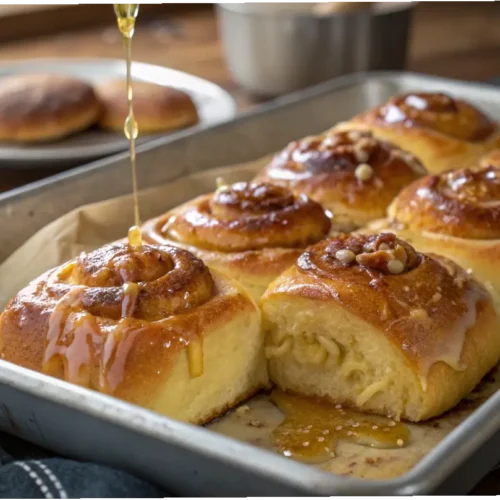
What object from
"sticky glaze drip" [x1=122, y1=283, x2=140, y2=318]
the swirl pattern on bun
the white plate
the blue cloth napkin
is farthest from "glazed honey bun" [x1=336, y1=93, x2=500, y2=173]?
the blue cloth napkin

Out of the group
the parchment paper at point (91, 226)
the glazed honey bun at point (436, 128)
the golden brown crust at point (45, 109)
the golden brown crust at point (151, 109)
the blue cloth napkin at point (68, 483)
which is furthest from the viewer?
the golden brown crust at point (151, 109)

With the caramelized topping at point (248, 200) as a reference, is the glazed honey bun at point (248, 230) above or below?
below

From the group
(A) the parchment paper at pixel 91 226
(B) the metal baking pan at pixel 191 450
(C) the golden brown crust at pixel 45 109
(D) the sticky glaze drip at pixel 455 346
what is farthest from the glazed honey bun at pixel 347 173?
(B) the metal baking pan at pixel 191 450

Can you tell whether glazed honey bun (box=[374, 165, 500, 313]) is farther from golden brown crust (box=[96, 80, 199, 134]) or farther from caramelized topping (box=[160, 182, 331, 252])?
golden brown crust (box=[96, 80, 199, 134])

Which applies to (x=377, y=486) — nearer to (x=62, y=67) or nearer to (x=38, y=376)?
(x=38, y=376)

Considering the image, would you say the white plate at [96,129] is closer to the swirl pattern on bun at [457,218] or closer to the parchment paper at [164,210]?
the parchment paper at [164,210]
